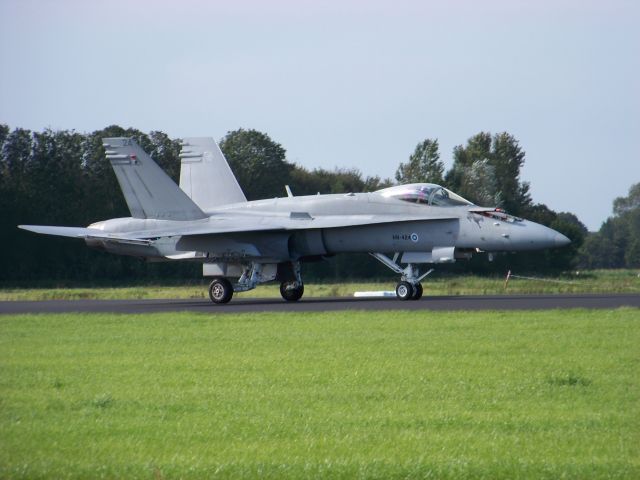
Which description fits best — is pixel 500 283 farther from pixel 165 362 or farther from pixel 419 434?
pixel 419 434

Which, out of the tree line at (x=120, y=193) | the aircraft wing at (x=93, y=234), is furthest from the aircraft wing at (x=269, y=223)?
the tree line at (x=120, y=193)

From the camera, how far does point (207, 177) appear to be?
3009 centimetres

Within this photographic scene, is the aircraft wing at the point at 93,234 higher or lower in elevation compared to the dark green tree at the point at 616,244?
lower

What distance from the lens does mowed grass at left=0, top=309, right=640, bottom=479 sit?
725 cm

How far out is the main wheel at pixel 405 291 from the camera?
2512 centimetres

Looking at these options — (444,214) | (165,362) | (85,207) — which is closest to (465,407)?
(165,362)

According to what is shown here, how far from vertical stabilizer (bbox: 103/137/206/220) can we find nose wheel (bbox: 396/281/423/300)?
5437mm

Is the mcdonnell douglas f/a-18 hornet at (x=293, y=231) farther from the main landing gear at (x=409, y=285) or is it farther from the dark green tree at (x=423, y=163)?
the dark green tree at (x=423, y=163)

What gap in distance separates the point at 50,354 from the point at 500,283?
25.3 metres

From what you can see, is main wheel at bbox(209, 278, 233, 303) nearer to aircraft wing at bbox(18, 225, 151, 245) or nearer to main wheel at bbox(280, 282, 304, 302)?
main wheel at bbox(280, 282, 304, 302)

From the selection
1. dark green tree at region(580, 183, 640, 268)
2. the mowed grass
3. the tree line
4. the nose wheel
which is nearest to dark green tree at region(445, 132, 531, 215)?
the tree line

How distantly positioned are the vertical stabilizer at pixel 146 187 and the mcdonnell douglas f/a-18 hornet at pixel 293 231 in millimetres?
25

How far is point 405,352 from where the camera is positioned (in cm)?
1305

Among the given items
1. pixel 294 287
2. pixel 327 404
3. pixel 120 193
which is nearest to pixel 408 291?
pixel 294 287
